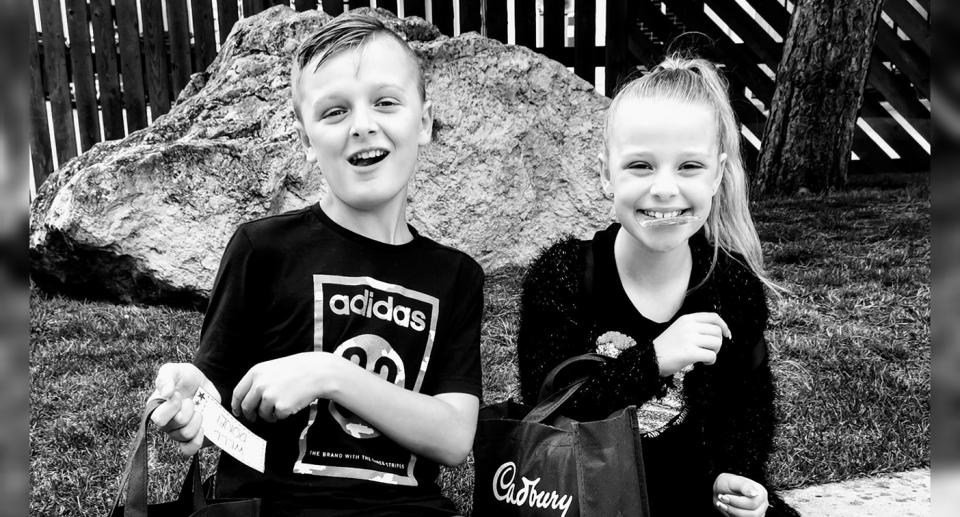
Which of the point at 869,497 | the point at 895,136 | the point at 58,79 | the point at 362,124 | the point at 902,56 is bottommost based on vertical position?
the point at 869,497

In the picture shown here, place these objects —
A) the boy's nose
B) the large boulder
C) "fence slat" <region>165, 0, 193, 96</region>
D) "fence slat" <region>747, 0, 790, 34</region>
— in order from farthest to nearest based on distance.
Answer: "fence slat" <region>747, 0, 790, 34</region>
"fence slat" <region>165, 0, 193, 96</region>
the large boulder
the boy's nose

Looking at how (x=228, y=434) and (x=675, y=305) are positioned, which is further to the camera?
(x=675, y=305)

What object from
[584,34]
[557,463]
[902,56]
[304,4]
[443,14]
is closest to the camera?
[557,463]

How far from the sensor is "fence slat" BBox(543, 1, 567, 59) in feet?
23.0

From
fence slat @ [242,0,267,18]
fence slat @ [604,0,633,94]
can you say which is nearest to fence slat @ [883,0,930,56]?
fence slat @ [604,0,633,94]

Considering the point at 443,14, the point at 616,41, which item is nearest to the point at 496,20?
the point at 443,14

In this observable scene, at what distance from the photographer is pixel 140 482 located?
1.17m

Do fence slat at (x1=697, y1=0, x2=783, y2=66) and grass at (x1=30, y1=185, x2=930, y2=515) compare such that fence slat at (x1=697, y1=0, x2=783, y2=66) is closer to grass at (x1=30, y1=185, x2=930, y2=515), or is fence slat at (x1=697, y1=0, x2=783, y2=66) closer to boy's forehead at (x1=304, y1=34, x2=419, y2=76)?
grass at (x1=30, y1=185, x2=930, y2=515)

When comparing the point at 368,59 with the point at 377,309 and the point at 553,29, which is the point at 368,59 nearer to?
the point at 377,309

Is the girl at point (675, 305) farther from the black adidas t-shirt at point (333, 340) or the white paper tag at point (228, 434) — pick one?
the white paper tag at point (228, 434)

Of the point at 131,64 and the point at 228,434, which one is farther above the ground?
the point at 131,64

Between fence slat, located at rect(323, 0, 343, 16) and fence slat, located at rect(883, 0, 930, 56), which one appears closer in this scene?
fence slat, located at rect(323, 0, 343, 16)

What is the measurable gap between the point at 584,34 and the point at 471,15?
996mm

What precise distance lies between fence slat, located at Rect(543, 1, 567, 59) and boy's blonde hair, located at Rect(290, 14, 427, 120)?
5.53m
